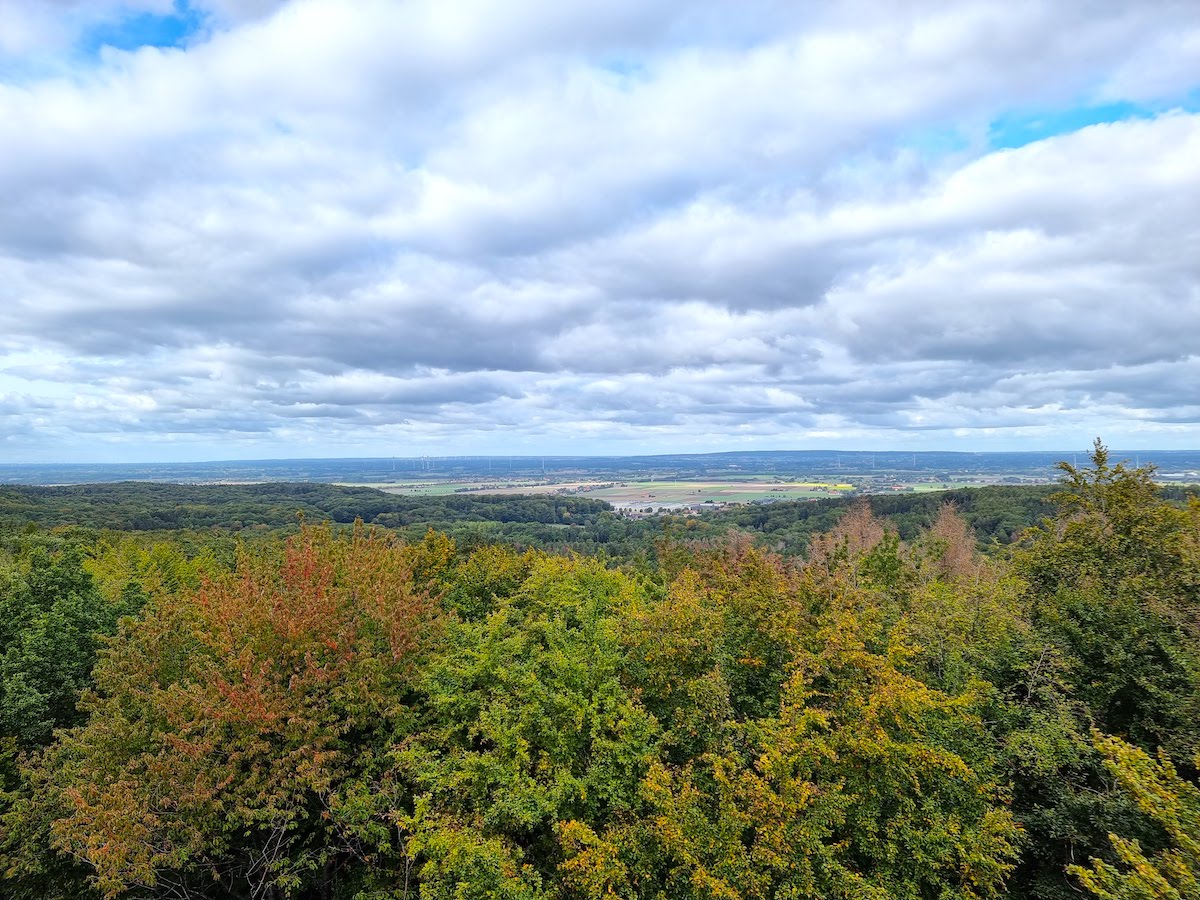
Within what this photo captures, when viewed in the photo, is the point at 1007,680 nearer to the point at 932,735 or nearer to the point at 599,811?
the point at 932,735

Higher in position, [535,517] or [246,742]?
[246,742]

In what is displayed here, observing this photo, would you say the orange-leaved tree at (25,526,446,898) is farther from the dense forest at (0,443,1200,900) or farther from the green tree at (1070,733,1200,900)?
the green tree at (1070,733,1200,900)

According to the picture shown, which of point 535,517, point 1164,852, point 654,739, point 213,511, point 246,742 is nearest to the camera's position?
point 1164,852

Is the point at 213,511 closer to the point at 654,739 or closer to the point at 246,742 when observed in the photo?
the point at 246,742

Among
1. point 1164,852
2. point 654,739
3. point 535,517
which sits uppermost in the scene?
point 1164,852

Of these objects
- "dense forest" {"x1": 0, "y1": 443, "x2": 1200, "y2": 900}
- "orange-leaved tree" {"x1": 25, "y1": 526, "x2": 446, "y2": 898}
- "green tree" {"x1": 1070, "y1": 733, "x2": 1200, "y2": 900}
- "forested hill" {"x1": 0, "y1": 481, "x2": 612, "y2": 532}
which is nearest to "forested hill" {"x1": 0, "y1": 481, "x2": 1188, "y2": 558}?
"forested hill" {"x1": 0, "y1": 481, "x2": 612, "y2": 532}

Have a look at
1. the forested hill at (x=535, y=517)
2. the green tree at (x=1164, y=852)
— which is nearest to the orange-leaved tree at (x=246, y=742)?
the green tree at (x=1164, y=852)

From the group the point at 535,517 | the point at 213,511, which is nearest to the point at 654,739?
the point at 535,517

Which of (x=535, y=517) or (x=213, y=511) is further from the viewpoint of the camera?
(x=535, y=517)

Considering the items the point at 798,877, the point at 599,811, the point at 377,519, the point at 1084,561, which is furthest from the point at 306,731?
the point at 377,519
